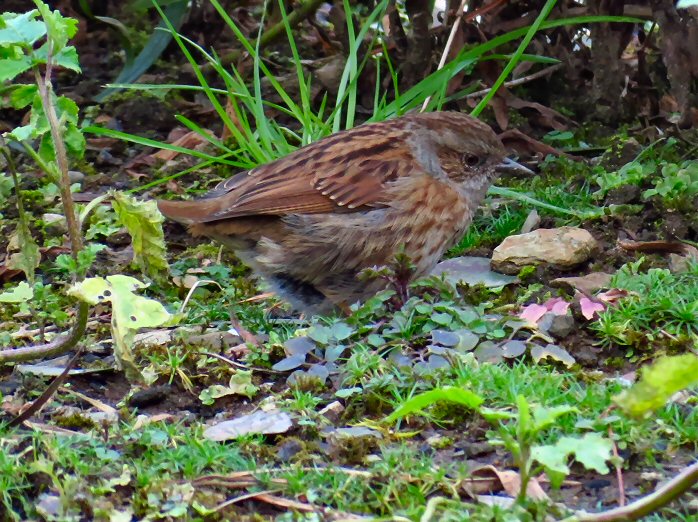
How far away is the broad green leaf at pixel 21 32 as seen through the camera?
3859 mm

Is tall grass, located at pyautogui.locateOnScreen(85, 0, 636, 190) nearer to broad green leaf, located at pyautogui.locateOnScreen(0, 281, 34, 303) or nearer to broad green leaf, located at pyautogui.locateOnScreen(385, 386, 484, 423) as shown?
broad green leaf, located at pyautogui.locateOnScreen(0, 281, 34, 303)

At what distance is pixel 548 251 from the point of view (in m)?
5.39

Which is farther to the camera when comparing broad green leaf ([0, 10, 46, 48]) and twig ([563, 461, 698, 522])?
broad green leaf ([0, 10, 46, 48])

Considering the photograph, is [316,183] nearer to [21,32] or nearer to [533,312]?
[533,312]

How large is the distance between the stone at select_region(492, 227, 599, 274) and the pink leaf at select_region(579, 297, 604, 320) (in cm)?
77

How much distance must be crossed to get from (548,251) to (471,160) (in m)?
0.62

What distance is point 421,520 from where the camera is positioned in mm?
2979

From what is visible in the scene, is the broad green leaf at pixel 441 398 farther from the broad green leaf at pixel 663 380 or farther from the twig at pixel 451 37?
the twig at pixel 451 37

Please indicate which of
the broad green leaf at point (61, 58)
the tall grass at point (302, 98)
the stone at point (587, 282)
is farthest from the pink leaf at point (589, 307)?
the broad green leaf at point (61, 58)

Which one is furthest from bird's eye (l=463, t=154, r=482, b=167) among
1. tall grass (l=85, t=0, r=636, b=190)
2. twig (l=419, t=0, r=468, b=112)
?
twig (l=419, t=0, r=468, b=112)

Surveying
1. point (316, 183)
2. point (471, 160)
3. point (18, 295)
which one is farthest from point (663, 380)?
point (471, 160)

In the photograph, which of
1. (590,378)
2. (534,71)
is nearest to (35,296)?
(590,378)

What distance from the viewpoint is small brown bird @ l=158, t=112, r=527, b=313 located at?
16.9ft

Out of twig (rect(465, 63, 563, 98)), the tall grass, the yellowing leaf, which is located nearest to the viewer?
the yellowing leaf
